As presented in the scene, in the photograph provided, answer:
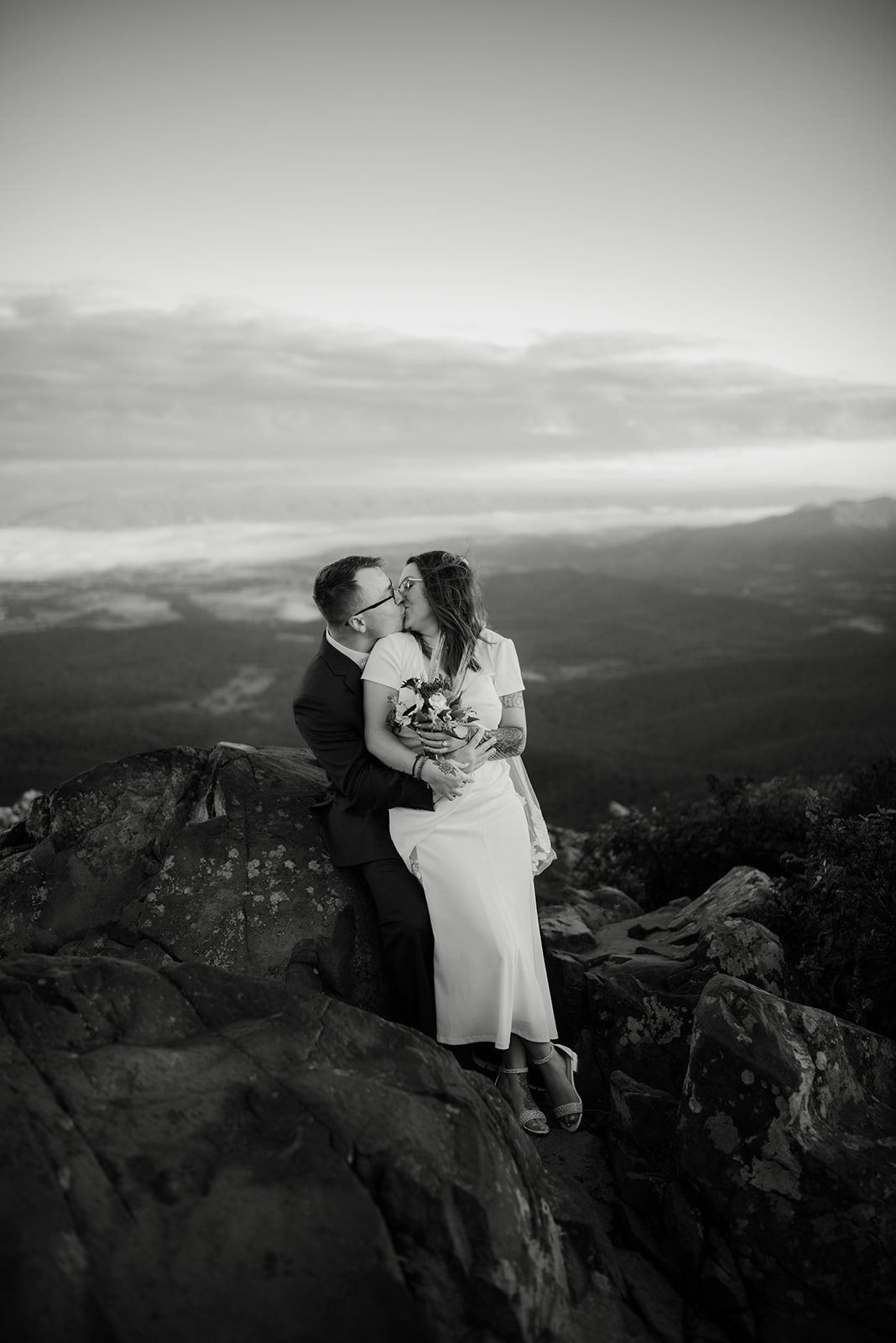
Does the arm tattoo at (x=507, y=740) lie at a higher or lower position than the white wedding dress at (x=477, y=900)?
higher

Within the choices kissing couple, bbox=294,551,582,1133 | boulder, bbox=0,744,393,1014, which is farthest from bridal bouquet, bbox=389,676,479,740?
boulder, bbox=0,744,393,1014

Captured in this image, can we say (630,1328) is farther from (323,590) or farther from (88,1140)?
(323,590)

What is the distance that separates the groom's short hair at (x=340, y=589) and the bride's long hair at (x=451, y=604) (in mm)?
455

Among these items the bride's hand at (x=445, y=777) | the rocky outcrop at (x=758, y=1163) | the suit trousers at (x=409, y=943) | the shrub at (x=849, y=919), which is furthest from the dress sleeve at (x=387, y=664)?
the shrub at (x=849, y=919)

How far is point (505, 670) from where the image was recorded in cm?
696

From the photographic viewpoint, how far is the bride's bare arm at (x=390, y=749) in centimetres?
633

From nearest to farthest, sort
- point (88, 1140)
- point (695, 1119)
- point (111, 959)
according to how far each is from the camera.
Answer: point (88, 1140) → point (111, 959) → point (695, 1119)

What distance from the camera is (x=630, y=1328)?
4465 mm

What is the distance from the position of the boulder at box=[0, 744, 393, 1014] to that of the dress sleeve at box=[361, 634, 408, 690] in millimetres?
1634

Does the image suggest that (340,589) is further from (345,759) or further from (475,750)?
(475,750)

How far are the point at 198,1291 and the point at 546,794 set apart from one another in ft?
237

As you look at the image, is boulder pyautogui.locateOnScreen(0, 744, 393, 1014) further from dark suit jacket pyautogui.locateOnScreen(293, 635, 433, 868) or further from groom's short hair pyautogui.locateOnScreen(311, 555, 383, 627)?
groom's short hair pyautogui.locateOnScreen(311, 555, 383, 627)

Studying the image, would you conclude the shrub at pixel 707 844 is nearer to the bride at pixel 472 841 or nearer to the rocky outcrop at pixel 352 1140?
the rocky outcrop at pixel 352 1140

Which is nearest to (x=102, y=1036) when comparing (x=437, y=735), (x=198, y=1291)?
(x=198, y=1291)
